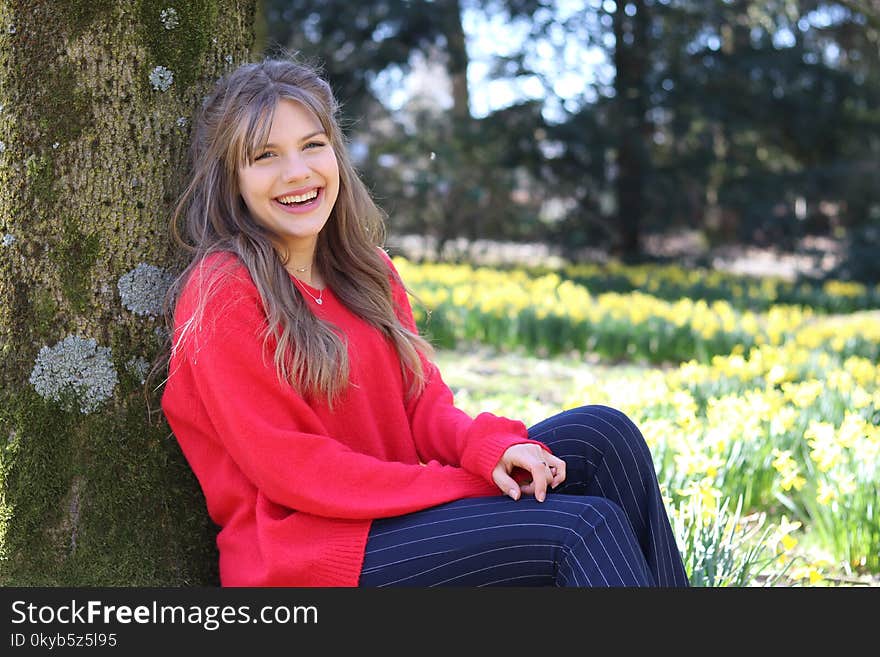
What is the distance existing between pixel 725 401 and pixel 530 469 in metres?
1.60

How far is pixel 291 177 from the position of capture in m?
1.80

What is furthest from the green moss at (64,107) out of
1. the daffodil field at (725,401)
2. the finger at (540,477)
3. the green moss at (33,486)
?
the finger at (540,477)

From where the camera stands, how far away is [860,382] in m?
3.89

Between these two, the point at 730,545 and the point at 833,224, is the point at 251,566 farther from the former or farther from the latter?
the point at 833,224

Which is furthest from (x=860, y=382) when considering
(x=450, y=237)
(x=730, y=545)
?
(x=450, y=237)

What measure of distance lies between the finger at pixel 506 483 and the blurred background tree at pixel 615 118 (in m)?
9.48

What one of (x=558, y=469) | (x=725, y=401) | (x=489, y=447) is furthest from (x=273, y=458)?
(x=725, y=401)

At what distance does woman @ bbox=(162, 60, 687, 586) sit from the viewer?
1574mm

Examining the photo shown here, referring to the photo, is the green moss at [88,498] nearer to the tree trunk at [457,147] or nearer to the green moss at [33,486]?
the green moss at [33,486]

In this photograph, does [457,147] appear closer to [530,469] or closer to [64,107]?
[64,107]

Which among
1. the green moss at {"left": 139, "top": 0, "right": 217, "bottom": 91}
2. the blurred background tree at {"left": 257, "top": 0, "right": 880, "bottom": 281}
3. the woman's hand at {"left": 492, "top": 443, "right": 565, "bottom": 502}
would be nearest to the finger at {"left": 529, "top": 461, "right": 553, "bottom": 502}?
the woman's hand at {"left": 492, "top": 443, "right": 565, "bottom": 502}

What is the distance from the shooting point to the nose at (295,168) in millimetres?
1800

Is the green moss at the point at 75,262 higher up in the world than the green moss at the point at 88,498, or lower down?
higher up

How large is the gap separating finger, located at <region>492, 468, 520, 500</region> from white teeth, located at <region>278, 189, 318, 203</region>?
66cm
